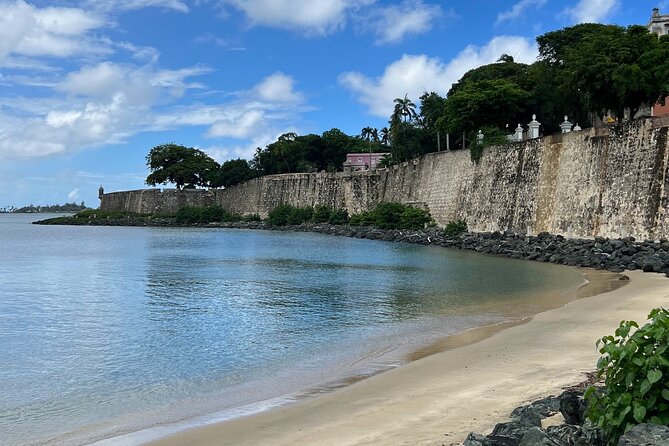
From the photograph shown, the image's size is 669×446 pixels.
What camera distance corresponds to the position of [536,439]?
4598 mm

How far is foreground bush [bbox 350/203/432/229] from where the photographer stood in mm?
52644

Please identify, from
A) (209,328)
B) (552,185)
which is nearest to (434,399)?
(209,328)

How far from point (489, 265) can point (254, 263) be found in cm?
1207

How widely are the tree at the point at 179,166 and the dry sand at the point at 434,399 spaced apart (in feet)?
279

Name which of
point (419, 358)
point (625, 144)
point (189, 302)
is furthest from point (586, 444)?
point (625, 144)

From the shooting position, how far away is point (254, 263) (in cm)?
3322

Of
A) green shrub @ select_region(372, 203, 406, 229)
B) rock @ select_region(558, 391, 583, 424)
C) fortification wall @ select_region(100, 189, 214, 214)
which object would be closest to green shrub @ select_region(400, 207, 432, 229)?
green shrub @ select_region(372, 203, 406, 229)

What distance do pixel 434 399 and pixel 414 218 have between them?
4540cm

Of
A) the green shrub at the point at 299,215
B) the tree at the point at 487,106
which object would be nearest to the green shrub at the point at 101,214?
the green shrub at the point at 299,215

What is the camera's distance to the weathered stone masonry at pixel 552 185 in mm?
28031

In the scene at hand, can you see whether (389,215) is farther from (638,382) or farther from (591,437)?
(638,382)

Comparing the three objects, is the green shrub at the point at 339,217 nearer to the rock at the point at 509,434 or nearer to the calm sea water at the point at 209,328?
the calm sea water at the point at 209,328

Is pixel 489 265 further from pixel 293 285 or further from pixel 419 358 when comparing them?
pixel 419 358

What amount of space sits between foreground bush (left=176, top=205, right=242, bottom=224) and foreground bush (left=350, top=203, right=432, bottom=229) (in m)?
30.2
